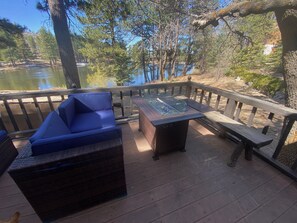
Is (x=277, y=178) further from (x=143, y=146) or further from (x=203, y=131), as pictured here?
(x=143, y=146)

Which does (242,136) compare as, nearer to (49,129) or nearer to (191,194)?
(191,194)

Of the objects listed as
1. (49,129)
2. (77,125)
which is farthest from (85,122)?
(49,129)

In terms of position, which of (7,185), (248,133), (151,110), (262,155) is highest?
(151,110)

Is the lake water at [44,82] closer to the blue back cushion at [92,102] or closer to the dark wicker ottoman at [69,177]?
the blue back cushion at [92,102]

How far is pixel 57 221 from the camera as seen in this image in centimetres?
129

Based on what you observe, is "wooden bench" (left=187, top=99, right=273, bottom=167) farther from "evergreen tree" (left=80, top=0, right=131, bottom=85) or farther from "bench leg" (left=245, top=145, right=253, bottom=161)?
"evergreen tree" (left=80, top=0, right=131, bottom=85)

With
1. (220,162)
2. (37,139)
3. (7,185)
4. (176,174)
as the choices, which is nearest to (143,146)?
(176,174)

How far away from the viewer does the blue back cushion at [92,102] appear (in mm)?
2459

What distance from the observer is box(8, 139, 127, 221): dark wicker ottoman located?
40.2 inches

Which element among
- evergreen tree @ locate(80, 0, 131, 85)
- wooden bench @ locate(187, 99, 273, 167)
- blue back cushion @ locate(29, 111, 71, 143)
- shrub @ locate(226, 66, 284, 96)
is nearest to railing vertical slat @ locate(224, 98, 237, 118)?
wooden bench @ locate(187, 99, 273, 167)

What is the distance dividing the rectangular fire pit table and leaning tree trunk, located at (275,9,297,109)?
231cm

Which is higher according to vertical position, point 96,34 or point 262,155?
point 96,34

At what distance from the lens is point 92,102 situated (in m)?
2.53

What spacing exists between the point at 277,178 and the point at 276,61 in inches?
475
